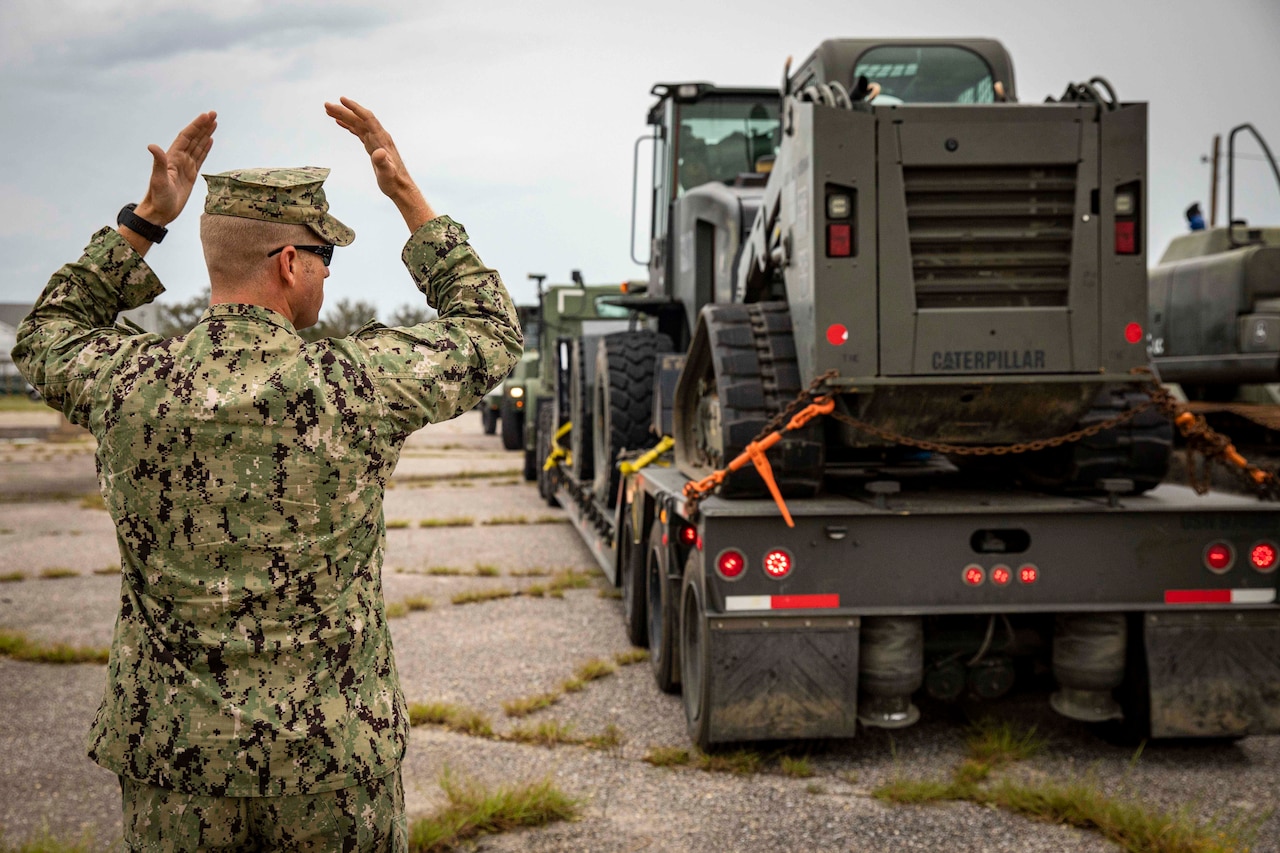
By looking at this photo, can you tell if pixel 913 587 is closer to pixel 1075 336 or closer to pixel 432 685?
pixel 1075 336

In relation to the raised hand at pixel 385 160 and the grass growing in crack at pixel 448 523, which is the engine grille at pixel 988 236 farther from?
the grass growing in crack at pixel 448 523

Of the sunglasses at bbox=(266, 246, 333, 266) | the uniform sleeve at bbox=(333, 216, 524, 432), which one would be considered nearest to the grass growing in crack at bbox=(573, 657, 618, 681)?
the uniform sleeve at bbox=(333, 216, 524, 432)

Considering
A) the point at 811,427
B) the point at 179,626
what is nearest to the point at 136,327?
the point at 179,626

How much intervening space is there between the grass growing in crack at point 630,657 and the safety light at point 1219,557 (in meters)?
2.84

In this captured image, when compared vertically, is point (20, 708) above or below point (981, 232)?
below

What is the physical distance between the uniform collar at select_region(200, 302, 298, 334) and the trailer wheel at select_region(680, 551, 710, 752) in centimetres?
264

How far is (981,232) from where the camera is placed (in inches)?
172

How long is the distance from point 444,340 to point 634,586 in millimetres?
4312

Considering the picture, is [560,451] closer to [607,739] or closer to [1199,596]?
[607,739]

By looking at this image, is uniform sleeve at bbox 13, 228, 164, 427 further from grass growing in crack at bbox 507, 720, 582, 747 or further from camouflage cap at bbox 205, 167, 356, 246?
grass growing in crack at bbox 507, 720, 582, 747

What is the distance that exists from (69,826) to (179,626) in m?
2.41

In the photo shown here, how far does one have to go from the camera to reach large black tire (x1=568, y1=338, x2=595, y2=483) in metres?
9.11

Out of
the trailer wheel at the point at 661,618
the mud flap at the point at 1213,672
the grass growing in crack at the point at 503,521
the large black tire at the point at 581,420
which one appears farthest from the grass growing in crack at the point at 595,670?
the grass growing in crack at the point at 503,521

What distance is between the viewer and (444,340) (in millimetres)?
2133
